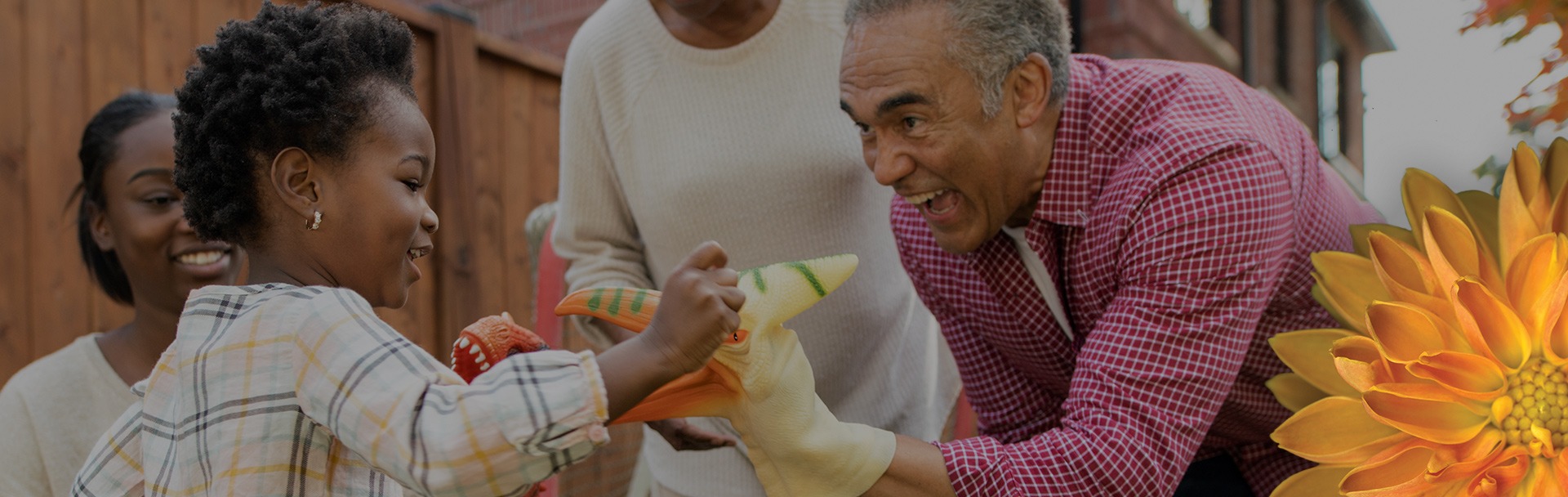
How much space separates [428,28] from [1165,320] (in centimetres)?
306

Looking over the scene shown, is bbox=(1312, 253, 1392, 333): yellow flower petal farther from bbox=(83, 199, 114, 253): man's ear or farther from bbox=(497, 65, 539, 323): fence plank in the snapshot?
bbox=(497, 65, 539, 323): fence plank

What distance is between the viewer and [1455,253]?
105cm

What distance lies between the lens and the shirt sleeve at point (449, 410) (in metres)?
1.08

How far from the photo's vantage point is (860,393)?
2162 mm

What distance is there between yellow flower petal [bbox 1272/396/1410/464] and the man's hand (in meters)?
0.81

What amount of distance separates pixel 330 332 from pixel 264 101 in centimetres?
27

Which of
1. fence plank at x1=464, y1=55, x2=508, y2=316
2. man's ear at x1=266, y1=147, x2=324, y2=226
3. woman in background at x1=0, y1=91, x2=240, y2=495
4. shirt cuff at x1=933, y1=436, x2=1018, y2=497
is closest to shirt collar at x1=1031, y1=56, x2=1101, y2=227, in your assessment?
shirt cuff at x1=933, y1=436, x2=1018, y2=497

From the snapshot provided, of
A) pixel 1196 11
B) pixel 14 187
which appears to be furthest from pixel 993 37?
pixel 1196 11

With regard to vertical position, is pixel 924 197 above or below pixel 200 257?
above

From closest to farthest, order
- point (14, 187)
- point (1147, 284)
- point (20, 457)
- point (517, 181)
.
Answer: point (1147, 284) → point (20, 457) → point (14, 187) → point (517, 181)

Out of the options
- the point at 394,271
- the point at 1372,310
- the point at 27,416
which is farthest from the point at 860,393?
the point at 27,416

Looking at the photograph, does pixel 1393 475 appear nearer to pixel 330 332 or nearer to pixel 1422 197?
pixel 1422 197

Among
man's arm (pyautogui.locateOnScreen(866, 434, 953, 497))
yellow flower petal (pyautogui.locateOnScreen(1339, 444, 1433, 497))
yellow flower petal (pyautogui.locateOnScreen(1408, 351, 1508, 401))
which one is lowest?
man's arm (pyautogui.locateOnScreen(866, 434, 953, 497))

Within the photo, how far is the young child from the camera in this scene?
1104 millimetres
